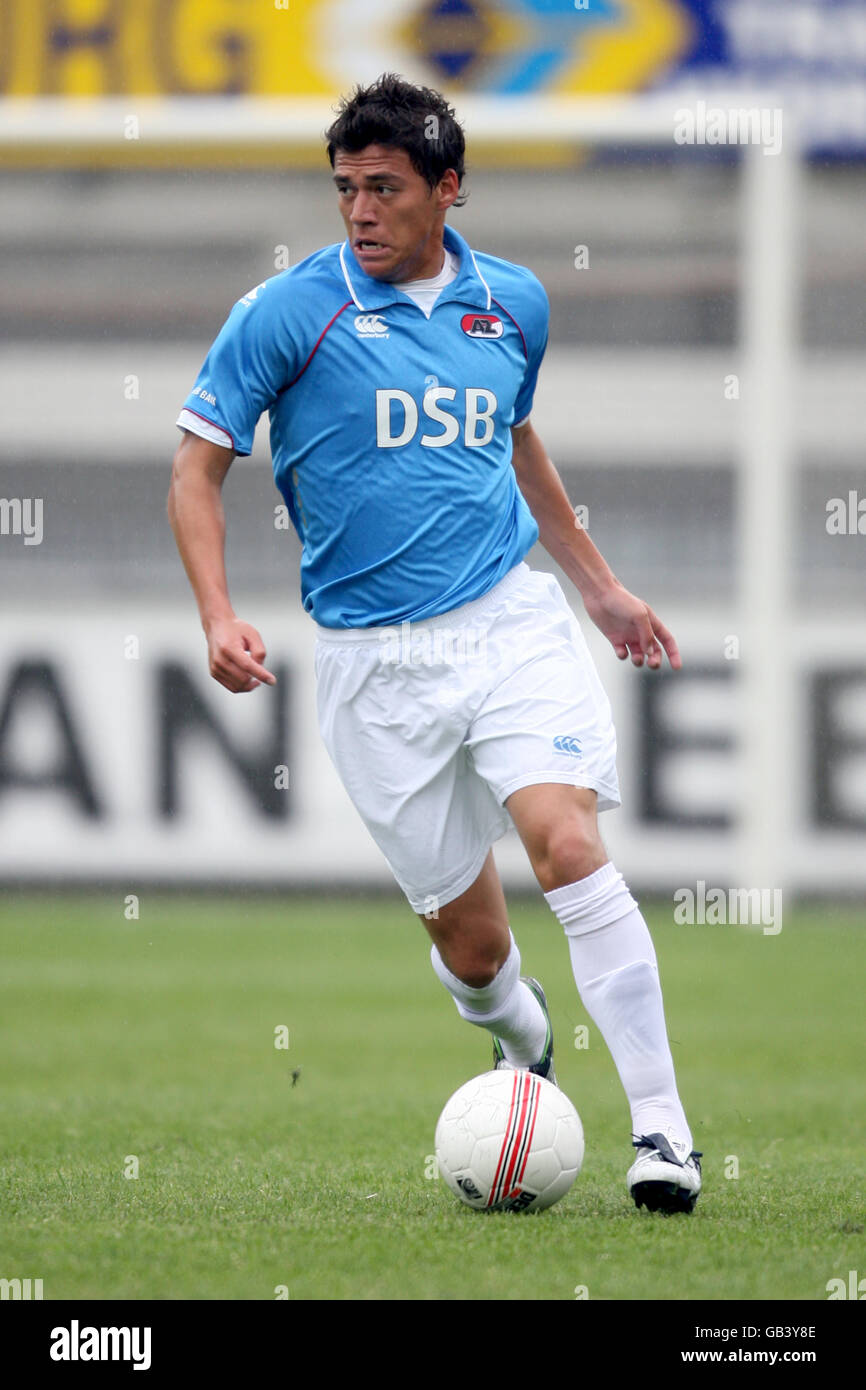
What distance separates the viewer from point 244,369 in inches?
179

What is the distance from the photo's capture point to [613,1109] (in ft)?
21.8

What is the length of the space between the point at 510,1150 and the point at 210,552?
4.75 feet

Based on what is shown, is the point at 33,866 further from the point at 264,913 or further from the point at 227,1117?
the point at 227,1117

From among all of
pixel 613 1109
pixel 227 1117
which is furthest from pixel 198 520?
pixel 613 1109

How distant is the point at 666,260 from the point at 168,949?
6.54 m

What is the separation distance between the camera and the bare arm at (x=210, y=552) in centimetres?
421

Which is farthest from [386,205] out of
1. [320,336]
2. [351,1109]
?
[351,1109]

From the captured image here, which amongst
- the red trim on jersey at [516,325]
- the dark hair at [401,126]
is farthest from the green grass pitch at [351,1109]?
the dark hair at [401,126]

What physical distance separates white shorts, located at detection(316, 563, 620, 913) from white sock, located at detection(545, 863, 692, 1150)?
243 mm

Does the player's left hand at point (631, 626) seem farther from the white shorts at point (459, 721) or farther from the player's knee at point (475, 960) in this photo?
the player's knee at point (475, 960)

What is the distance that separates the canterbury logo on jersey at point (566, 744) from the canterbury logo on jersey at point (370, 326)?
1007mm

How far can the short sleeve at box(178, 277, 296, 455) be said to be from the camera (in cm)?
452
